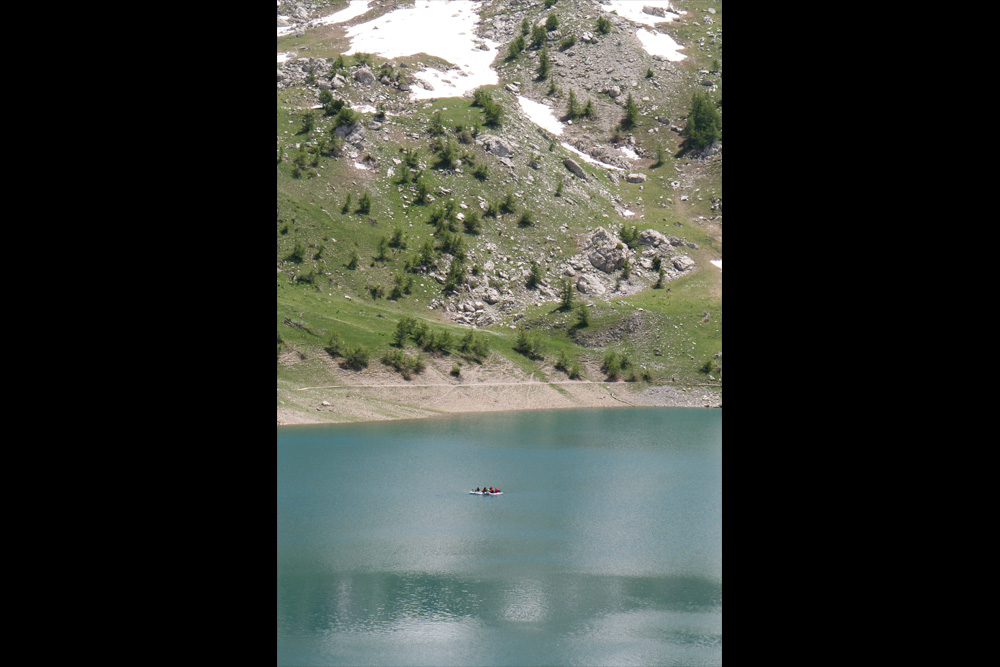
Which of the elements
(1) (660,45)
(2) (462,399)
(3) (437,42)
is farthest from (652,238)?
(3) (437,42)

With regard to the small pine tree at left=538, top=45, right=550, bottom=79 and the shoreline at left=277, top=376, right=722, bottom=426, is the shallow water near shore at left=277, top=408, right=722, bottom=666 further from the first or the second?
the small pine tree at left=538, top=45, right=550, bottom=79

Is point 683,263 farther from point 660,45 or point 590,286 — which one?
point 660,45

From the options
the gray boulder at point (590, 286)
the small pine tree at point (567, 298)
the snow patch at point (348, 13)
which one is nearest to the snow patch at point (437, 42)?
the snow patch at point (348, 13)

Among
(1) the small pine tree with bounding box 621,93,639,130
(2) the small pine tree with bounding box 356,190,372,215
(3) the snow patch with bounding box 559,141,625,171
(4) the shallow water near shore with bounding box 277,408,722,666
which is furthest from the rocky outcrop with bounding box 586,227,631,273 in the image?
(4) the shallow water near shore with bounding box 277,408,722,666
